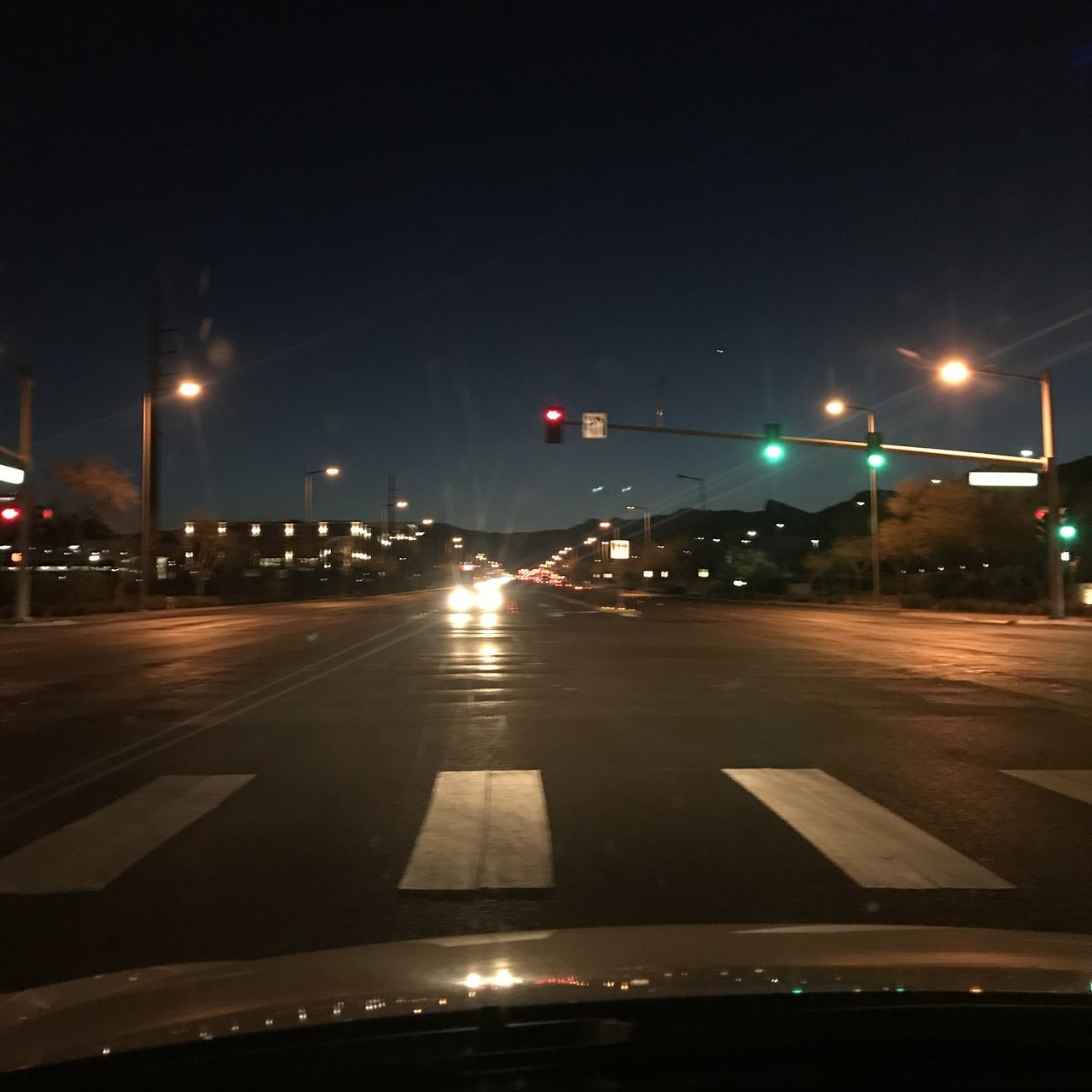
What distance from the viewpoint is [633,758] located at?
470 inches

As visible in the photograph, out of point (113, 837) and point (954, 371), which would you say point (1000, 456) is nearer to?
point (954, 371)

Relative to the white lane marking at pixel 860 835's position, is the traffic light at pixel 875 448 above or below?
above

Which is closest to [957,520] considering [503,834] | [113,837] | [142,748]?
[142,748]

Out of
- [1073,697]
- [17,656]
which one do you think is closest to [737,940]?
[1073,697]

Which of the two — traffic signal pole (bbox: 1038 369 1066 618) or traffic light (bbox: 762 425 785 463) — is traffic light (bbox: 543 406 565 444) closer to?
traffic light (bbox: 762 425 785 463)

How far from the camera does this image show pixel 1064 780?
1075 centimetres

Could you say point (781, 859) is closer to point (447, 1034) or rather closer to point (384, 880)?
point (384, 880)

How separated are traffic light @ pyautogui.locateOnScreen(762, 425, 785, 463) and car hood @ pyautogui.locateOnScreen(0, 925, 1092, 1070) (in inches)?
1192

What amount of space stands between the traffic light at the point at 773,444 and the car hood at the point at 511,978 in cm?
3027

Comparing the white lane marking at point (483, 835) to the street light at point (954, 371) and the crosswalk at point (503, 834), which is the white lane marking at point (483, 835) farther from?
the street light at point (954, 371)

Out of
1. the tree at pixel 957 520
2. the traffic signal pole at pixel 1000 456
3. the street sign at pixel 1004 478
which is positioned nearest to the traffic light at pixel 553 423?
the traffic signal pole at pixel 1000 456

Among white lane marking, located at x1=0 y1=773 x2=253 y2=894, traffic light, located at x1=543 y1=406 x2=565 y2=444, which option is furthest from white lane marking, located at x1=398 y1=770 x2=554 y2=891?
traffic light, located at x1=543 y1=406 x2=565 y2=444

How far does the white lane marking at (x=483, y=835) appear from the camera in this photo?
7.46m

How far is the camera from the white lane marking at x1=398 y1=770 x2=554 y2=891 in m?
Answer: 7.46
